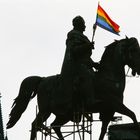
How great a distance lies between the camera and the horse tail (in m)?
35.8

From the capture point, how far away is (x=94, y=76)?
33.6 m

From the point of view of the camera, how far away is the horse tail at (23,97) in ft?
117

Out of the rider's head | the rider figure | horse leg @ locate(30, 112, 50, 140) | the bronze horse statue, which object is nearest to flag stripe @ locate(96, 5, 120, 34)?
the rider's head

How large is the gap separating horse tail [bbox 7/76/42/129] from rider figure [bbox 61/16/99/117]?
1953 mm

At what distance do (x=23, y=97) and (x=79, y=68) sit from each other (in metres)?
3.08

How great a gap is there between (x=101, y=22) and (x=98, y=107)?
139 inches

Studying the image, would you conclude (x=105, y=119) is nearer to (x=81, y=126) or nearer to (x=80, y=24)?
(x=81, y=126)

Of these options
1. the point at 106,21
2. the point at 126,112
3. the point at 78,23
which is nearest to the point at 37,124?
the point at 126,112

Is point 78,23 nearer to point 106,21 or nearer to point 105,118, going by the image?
point 106,21

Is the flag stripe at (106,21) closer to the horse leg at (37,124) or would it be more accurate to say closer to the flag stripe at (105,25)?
the flag stripe at (105,25)

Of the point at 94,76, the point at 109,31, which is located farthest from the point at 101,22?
the point at 94,76

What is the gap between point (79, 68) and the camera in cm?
3372

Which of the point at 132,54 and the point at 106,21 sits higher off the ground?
the point at 106,21

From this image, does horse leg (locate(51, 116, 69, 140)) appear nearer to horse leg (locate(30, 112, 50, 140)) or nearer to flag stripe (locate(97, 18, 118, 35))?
horse leg (locate(30, 112, 50, 140))
